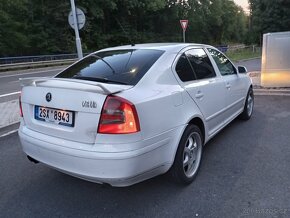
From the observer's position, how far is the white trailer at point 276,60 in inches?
351

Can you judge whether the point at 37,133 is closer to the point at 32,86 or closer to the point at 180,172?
the point at 32,86

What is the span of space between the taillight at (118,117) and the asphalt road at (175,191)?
0.88 meters

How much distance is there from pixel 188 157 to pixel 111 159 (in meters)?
1.19

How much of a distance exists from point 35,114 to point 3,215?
3.51 feet

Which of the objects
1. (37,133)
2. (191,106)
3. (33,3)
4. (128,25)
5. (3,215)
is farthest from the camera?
(128,25)

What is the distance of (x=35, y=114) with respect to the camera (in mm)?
3518

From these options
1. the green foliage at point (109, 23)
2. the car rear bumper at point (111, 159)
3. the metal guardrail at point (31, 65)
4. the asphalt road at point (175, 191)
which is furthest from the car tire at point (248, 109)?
the green foliage at point (109, 23)

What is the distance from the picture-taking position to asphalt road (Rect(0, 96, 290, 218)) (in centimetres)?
319

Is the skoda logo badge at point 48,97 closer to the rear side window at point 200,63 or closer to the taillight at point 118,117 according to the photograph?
the taillight at point 118,117

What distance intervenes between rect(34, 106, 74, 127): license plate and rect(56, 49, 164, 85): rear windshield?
538 mm

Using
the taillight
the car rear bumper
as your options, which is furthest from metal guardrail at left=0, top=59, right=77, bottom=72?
the taillight

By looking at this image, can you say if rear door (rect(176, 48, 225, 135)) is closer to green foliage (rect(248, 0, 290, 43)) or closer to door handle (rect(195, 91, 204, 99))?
door handle (rect(195, 91, 204, 99))

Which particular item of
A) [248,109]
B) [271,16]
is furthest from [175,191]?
[271,16]

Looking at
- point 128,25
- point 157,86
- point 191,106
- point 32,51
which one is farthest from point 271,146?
point 128,25
